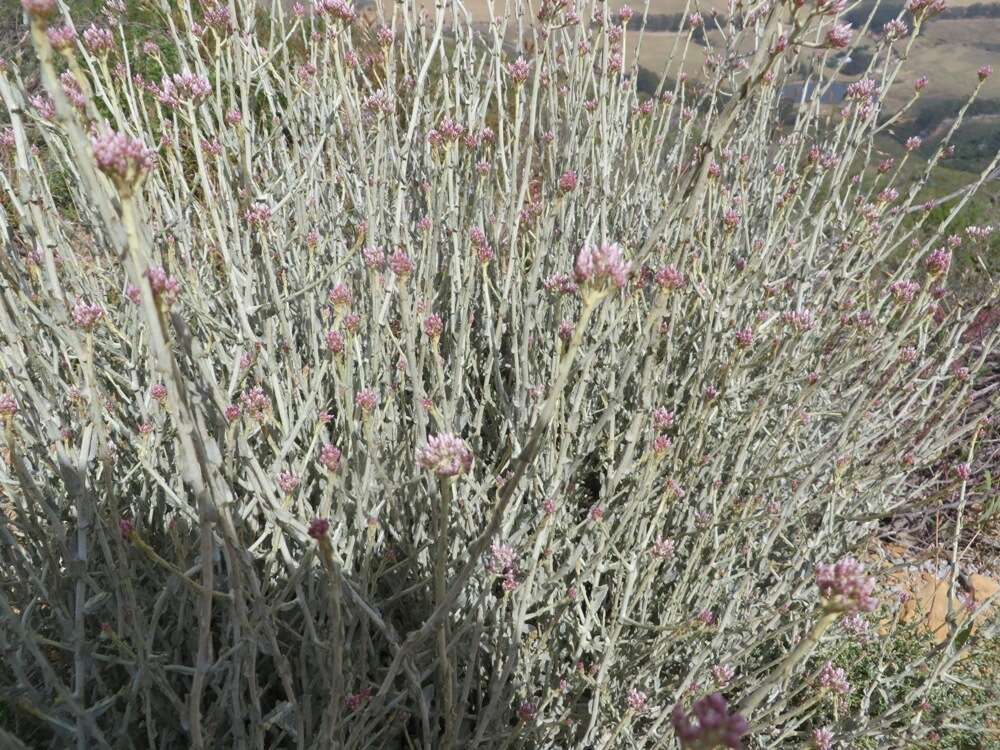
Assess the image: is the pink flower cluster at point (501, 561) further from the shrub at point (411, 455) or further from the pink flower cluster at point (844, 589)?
the pink flower cluster at point (844, 589)

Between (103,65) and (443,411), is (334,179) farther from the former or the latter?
(443,411)

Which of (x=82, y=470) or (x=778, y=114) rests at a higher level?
(x=778, y=114)

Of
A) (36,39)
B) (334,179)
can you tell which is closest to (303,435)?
(334,179)

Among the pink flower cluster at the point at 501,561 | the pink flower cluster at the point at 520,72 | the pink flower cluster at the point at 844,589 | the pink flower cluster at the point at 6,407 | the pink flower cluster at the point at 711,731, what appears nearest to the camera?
the pink flower cluster at the point at 711,731

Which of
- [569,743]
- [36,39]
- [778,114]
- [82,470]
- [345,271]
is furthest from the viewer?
[778,114]

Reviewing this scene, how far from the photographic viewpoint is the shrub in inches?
47.4

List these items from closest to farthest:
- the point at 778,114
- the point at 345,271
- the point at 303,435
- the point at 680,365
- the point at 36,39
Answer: the point at 36,39
the point at 303,435
the point at 345,271
the point at 680,365
the point at 778,114

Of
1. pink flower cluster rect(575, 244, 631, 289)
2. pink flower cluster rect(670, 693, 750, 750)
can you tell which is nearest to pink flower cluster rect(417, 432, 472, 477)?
pink flower cluster rect(575, 244, 631, 289)

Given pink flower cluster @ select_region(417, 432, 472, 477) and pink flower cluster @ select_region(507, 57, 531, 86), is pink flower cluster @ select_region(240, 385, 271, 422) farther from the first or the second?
pink flower cluster @ select_region(507, 57, 531, 86)

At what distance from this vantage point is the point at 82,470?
4.56ft

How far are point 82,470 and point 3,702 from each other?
0.75 m

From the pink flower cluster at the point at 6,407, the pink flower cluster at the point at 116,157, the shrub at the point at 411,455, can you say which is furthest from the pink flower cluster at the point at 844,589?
the pink flower cluster at the point at 6,407

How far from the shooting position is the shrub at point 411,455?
1204 mm

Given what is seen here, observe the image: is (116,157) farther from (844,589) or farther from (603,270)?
(844,589)
